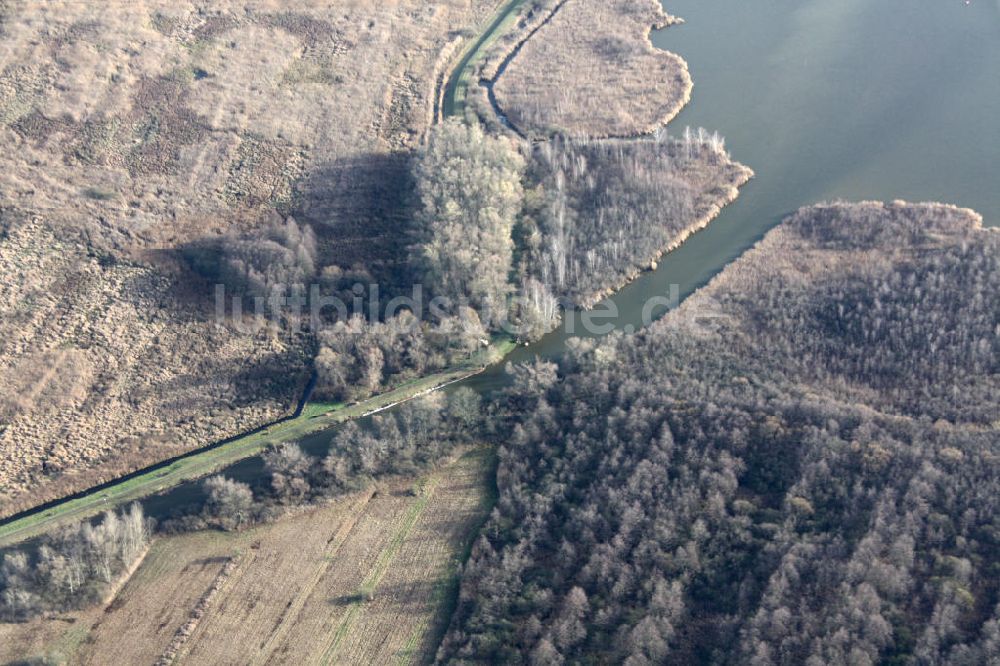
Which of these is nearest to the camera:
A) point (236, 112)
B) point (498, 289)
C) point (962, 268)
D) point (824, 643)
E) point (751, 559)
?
point (824, 643)

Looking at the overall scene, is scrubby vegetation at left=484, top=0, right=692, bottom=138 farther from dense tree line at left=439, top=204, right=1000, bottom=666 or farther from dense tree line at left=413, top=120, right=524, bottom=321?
dense tree line at left=439, top=204, right=1000, bottom=666

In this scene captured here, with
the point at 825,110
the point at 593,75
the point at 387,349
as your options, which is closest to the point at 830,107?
the point at 825,110

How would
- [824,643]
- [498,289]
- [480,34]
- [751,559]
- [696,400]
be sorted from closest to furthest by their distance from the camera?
1. [824,643]
2. [751,559]
3. [696,400]
4. [498,289]
5. [480,34]

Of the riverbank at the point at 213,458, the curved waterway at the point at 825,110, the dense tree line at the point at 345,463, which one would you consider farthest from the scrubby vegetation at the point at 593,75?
the dense tree line at the point at 345,463

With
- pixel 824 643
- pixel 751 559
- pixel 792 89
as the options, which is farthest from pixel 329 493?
pixel 792 89

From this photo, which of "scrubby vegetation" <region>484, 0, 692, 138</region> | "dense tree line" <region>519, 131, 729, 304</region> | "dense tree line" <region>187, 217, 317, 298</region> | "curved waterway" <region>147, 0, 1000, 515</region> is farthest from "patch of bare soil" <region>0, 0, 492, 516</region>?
"dense tree line" <region>519, 131, 729, 304</region>

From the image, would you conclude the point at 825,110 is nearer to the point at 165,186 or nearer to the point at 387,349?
the point at 387,349

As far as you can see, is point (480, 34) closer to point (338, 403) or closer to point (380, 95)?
point (380, 95)
